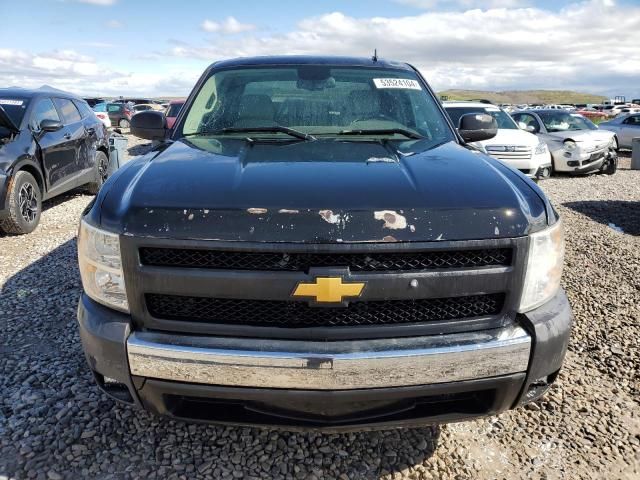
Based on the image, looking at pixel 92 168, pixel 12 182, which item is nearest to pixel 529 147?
pixel 92 168

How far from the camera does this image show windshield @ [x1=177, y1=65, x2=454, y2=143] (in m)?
3.08

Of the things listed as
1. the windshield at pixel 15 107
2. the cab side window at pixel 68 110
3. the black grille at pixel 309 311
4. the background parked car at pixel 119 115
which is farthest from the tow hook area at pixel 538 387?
the background parked car at pixel 119 115

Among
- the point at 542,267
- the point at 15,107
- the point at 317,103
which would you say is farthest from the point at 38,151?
the point at 542,267

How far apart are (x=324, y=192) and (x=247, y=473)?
1344 mm

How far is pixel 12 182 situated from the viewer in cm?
604

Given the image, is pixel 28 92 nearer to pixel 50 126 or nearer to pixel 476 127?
pixel 50 126

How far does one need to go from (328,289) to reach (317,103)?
1761mm

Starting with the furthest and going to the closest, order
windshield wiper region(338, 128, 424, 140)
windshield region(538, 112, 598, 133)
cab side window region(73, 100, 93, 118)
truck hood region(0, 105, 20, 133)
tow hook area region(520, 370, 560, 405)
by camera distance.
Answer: windshield region(538, 112, 598, 133) < cab side window region(73, 100, 93, 118) < truck hood region(0, 105, 20, 133) < windshield wiper region(338, 128, 424, 140) < tow hook area region(520, 370, 560, 405)

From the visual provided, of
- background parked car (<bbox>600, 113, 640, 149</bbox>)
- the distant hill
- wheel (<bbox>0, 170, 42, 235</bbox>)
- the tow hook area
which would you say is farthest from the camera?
the distant hill

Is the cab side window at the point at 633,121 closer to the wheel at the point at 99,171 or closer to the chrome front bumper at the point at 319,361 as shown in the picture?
the wheel at the point at 99,171

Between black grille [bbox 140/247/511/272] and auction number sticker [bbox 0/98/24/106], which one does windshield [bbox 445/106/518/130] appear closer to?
auction number sticker [bbox 0/98/24/106]

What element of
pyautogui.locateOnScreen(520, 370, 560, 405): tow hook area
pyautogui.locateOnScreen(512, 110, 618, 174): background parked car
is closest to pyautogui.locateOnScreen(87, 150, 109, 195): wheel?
pyautogui.locateOnScreen(520, 370, 560, 405): tow hook area

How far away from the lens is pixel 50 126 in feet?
22.2

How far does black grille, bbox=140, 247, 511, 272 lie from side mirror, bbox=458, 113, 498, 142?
6.04ft
